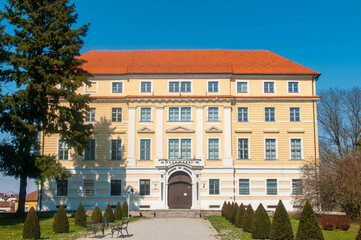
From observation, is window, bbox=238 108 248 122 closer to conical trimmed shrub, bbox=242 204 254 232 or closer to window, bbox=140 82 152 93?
window, bbox=140 82 152 93

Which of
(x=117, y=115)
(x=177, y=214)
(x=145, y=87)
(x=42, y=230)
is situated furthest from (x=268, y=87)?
(x=42, y=230)

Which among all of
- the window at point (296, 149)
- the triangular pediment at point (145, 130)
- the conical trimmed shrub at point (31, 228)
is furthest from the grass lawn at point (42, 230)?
the window at point (296, 149)

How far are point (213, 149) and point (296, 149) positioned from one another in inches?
299

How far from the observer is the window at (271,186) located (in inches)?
1464

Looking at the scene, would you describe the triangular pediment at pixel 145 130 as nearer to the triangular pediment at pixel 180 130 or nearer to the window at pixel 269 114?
the triangular pediment at pixel 180 130

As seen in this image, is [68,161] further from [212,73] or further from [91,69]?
[212,73]

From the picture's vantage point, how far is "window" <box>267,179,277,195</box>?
37191 millimetres

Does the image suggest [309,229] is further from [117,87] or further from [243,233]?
[117,87]

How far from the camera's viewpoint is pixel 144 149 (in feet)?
124

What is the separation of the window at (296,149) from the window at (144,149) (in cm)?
1315

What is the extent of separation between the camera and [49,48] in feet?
98.5

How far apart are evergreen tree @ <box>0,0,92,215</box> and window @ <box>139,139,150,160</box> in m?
8.06

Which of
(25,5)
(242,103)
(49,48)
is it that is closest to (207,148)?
(242,103)

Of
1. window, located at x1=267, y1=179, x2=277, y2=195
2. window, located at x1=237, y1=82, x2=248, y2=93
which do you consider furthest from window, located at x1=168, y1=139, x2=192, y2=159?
window, located at x1=267, y1=179, x2=277, y2=195
